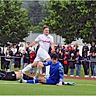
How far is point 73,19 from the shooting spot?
142ft

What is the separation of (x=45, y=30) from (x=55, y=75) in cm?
216

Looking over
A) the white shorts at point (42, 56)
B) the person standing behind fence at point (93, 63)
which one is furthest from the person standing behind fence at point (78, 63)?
the white shorts at point (42, 56)

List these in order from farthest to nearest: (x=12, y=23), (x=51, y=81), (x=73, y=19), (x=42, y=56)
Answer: (x=12, y=23) → (x=73, y=19) → (x=42, y=56) → (x=51, y=81)

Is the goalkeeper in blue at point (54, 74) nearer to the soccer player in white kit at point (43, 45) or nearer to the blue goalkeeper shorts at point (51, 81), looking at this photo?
the blue goalkeeper shorts at point (51, 81)

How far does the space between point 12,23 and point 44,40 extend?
116 feet

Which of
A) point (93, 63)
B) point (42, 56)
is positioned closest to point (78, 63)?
point (93, 63)

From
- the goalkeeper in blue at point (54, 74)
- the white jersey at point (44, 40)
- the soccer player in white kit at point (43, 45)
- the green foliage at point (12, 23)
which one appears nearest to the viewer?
the goalkeeper in blue at point (54, 74)

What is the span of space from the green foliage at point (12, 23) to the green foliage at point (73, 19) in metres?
7.52

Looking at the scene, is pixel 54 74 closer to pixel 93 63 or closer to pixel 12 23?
pixel 93 63

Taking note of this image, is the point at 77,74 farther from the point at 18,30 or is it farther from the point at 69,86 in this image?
the point at 18,30

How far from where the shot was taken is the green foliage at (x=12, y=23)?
173 ft

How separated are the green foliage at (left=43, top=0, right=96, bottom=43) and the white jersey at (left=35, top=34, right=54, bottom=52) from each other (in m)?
22.3

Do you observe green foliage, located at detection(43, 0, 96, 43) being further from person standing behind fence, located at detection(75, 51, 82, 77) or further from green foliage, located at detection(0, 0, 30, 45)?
person standing behind fence, located at detection(75, 51, 82, 77)

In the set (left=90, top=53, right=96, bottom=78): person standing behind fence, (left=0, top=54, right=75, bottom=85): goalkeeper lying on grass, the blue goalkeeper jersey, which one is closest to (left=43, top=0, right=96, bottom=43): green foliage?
(left=90, top=53, right=96, bottom=78): person standing behind fence
